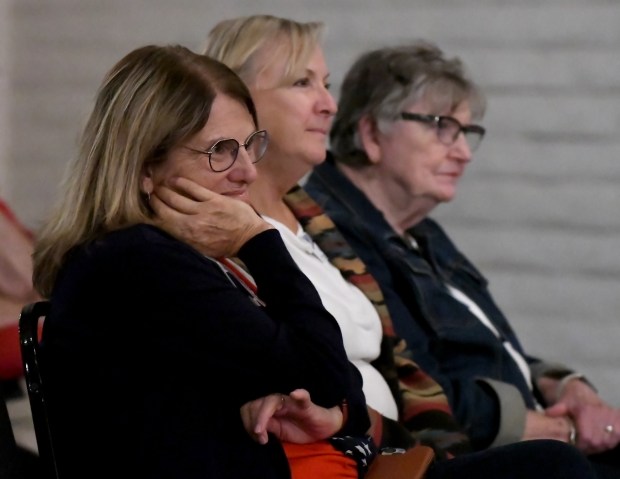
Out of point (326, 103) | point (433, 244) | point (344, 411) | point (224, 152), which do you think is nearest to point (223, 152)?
point (224, 152)

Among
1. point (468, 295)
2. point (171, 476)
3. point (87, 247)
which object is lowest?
point (468, 295)

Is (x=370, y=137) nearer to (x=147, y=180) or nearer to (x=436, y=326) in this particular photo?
(x=436, y=326)

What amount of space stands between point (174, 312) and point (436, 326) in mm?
1295

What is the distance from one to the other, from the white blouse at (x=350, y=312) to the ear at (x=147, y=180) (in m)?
0.54

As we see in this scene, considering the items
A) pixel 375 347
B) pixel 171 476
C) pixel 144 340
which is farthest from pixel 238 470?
pixel 375 347

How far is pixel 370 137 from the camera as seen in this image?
10.7 feet

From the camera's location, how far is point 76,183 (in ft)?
6.55

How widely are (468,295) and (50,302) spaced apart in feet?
5.62

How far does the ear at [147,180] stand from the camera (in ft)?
6.56

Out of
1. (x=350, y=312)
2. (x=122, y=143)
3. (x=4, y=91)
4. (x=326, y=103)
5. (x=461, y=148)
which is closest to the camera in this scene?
(x=122, y=143)

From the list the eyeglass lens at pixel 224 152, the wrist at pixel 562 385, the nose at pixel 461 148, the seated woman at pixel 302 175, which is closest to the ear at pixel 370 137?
the nose at pixel 461 148

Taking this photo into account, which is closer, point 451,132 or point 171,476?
point 171,476

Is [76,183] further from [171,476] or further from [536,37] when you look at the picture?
[536,37]

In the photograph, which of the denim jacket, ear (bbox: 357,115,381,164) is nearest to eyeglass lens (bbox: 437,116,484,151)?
ear (bbox: 357,115,381,164)
